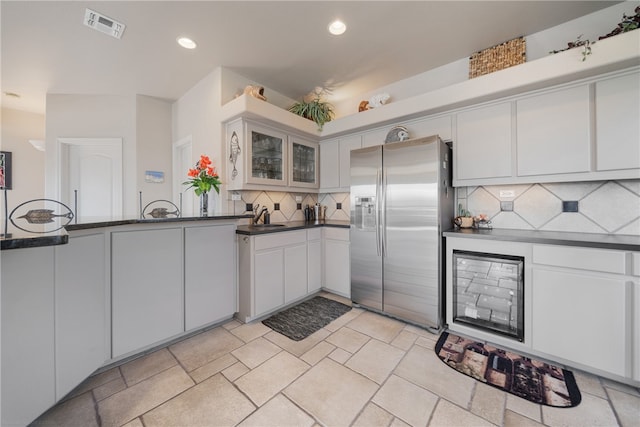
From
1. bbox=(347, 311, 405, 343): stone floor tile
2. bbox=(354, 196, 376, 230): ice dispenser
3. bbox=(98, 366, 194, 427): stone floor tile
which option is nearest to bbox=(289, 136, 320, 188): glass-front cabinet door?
bbox=(354, 196, 376, 230): ice dispenser

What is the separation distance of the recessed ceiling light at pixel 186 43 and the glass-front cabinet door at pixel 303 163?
1.32 meters

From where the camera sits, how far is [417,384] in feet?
4.91

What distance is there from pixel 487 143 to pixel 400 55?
1.30 meters

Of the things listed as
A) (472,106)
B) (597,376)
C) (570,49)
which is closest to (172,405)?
(597,376)

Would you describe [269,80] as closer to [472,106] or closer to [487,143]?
[472,106]

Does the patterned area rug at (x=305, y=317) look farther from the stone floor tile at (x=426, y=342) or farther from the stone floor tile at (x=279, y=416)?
the stone floor tile at (x=426, y=342)

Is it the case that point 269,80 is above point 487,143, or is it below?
above

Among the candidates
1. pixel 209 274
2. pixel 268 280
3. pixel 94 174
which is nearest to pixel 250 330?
pixel 268 280

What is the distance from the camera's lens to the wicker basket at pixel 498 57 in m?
2.19

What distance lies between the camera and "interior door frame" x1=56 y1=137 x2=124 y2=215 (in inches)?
131

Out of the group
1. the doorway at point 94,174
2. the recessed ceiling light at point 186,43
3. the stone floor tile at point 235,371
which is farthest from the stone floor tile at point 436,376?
the doorway at point 94,174

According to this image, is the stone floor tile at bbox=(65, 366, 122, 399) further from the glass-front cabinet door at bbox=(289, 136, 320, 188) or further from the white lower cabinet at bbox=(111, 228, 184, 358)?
the glass-front cabinet door at bbox=(289, 136, 320, 188)

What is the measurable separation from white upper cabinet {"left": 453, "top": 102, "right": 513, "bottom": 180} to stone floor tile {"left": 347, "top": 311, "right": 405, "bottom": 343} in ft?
5.12

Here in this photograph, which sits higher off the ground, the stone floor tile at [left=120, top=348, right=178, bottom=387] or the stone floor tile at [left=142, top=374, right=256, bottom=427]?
the stone floor tile at [left=120, top=348, right=178, bottom=387]
